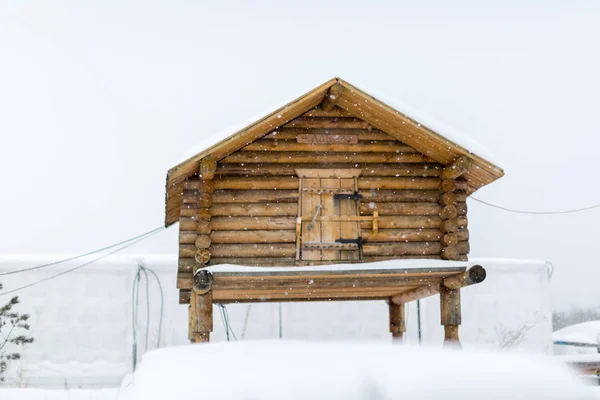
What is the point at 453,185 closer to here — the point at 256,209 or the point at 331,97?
the point at 331,97

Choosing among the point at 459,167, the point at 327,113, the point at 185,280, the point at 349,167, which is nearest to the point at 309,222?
the point at 349,167

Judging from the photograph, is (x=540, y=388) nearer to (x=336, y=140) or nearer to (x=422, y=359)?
(x=422, y=359)

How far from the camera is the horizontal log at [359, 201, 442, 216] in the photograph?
1048cm

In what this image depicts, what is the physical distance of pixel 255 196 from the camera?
10.3 metres

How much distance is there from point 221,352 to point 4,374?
672 inches

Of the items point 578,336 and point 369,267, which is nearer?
point 369,267

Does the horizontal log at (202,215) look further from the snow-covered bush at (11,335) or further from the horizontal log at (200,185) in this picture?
the snow-covered bush at (11,335)

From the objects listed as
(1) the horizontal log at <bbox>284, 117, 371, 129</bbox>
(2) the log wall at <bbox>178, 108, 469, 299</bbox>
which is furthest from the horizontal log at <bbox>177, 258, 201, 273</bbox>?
(1) the horizontal log at <bbox>284, 117, 371, 129</bbox>

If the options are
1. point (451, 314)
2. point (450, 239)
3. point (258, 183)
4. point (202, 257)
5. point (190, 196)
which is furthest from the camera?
point (451, 314)

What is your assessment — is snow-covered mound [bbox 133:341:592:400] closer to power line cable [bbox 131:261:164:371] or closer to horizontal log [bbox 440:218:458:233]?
horizontal log [bbox 440:218:458:233]

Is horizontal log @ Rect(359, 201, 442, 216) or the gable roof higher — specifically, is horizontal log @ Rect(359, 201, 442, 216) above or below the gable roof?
below

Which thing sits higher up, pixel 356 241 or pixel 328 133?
pixel 328 133

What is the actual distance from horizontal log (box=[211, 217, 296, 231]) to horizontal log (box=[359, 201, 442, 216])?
1.27 metres

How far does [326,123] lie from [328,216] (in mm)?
1661
